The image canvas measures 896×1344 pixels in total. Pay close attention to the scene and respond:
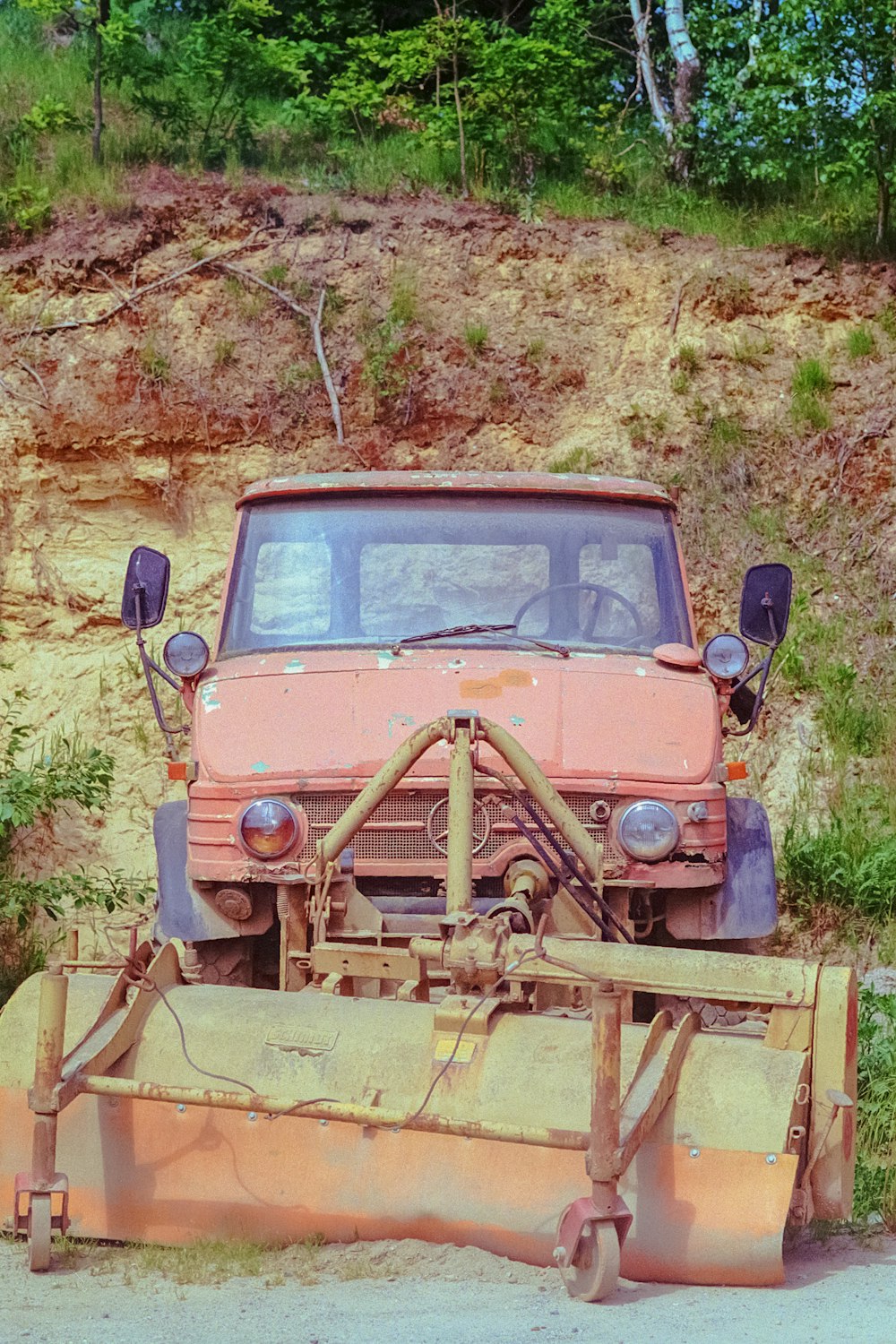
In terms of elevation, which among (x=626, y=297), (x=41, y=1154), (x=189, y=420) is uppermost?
(x=626, y=297)

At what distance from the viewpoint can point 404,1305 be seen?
350 cm

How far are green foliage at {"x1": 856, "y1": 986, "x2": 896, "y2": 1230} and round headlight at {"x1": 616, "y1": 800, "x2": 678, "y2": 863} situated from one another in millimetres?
1199

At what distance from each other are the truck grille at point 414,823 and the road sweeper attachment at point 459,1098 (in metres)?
0.35

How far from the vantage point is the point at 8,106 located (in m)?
13.9

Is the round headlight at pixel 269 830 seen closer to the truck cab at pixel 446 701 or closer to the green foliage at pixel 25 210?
the truck cab at pixel 446 701

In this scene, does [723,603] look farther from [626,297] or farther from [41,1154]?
[41,1154]

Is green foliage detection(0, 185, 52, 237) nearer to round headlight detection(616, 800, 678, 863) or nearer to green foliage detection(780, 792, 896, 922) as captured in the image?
green foliage detection(780, 792, 896, 922)

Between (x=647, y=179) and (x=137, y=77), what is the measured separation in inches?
186

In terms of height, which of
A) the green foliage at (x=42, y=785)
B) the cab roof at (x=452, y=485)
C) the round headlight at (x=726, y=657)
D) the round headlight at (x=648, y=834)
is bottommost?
the green foliage at (x=42, y=785)

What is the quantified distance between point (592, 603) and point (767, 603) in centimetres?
Answer: 63

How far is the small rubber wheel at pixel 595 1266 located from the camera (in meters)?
3.46

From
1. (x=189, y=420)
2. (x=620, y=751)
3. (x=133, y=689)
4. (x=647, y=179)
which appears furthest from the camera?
(x=647, y=179)

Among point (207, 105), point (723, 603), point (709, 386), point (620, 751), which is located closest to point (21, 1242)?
point (620, 751)

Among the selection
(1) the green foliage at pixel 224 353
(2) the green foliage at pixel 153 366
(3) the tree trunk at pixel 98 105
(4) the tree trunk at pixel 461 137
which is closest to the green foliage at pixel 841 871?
(1) the green foliage at pixel 224 353
